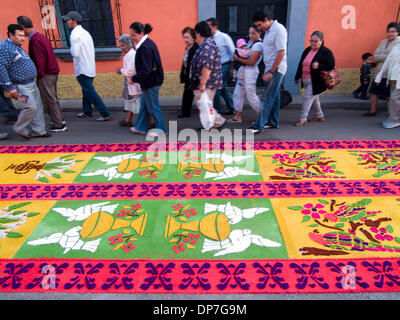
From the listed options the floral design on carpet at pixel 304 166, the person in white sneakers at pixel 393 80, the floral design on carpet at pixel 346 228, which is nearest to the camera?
the floral design on carpet at pixel 346 228

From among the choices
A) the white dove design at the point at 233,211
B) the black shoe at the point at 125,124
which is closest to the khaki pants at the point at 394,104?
the white dove design at the point at 233,211

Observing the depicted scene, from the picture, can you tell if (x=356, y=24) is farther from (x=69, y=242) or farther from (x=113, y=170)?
(x=69, y=242)

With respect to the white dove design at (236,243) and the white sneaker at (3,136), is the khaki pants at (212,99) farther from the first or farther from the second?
the white sneaker at (3,136)

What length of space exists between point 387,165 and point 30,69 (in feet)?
17.5

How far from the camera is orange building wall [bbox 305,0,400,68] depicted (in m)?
7.05

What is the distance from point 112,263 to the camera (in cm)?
253

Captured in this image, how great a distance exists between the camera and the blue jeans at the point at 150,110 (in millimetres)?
4977

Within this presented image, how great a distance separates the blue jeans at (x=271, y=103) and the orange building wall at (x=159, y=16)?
3184 mm

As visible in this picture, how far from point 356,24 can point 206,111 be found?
479 centimetres

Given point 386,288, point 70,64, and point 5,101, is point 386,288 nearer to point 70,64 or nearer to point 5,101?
point 5,101

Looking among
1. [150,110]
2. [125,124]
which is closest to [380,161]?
[150,110]

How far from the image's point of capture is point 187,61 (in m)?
5.61

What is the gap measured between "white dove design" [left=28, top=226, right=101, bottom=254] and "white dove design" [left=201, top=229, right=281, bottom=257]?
3.23ft
